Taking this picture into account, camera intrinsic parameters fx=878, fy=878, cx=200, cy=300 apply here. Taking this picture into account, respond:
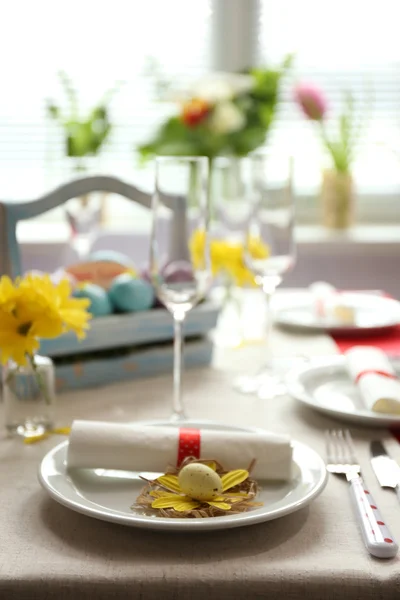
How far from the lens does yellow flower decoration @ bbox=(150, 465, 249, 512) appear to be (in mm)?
711

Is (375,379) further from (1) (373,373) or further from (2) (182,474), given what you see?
(2) (182,474)

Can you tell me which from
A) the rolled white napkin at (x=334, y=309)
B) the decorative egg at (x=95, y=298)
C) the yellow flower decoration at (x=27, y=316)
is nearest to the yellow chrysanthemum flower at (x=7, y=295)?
the yellow flower decoration at (x=27, y=316)

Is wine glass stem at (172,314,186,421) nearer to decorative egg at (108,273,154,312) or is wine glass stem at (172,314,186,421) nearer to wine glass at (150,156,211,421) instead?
wine glass at (150,156,211,421)

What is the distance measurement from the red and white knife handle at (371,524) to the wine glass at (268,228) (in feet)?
1.20

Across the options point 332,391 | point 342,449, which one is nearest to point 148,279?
point 332,391

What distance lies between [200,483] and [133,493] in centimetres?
7

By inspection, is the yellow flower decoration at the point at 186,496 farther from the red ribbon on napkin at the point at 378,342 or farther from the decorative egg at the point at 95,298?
the red ribbon on napkin at the point at 378,342

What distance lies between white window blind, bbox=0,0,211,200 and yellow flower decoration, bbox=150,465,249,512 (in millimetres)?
2433

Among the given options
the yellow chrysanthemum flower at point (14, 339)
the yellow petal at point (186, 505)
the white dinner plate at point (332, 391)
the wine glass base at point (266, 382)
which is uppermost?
the yellow chrysanthemum flower at point (14, 339)

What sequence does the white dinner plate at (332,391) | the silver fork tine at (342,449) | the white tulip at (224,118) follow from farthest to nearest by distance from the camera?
1. the white tulip at (224,118)
2. the white dinner plate at (332,391)
3. the silver fork tine at (342,449)

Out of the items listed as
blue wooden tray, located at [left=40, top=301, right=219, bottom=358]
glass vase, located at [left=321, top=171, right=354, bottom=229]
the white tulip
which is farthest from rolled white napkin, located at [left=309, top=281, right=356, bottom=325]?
glass vase, located at [left=321, top=171, right=354, bottom=229]

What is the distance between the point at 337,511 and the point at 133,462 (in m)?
0.18

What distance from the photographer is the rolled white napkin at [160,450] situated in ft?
2.57

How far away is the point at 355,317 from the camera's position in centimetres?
154
